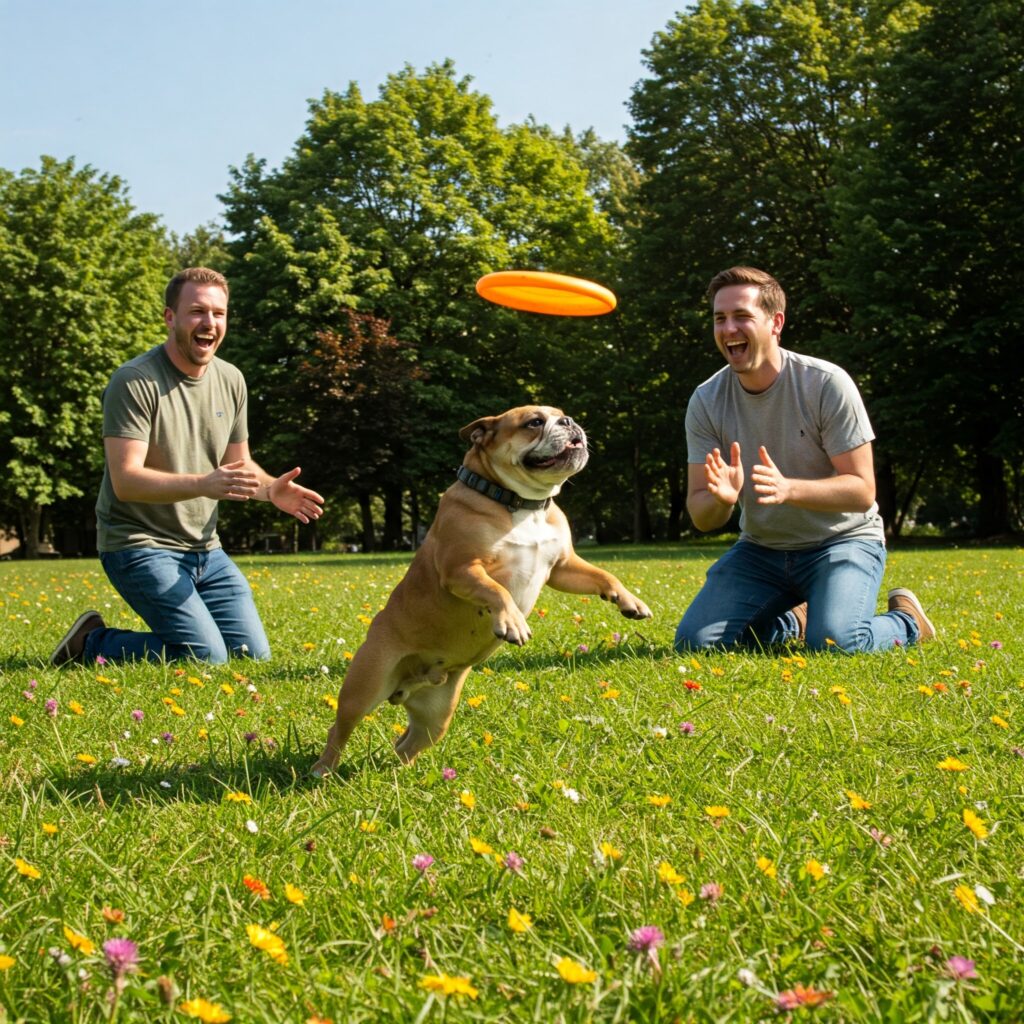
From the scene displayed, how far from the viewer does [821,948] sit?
7.55ft

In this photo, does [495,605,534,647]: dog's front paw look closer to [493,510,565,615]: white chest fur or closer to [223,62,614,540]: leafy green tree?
[493,510,565,615]: white chest fur

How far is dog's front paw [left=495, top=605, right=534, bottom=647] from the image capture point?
3818 millimetres

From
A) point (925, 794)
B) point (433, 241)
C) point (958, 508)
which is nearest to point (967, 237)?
point (433, 241)

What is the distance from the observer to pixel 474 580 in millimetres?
4125

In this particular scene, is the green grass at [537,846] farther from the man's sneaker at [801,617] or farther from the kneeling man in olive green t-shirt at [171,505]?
the man's sneaker at [801,617]

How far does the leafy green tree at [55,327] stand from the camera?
1416 inches

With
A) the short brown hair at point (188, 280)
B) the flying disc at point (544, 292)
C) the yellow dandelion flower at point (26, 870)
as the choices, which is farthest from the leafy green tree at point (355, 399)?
the yellow dandelion flower at point (26, 870)

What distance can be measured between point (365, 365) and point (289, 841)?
98.5 ft

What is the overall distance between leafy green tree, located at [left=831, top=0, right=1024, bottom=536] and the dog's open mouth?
2116 centimetres

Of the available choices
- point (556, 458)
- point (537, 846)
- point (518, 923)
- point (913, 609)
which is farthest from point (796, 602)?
point (518, 923)

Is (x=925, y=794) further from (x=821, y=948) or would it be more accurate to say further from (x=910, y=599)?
(x=910, y=599)

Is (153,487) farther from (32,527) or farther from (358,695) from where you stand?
(32,527)

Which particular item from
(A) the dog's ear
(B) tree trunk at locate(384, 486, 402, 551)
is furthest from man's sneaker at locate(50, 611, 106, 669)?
(B) tree trunk at locate(384, 486, 402, 551)

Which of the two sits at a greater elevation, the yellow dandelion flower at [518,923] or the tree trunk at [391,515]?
the yellow dandelion flower at [518,923]
